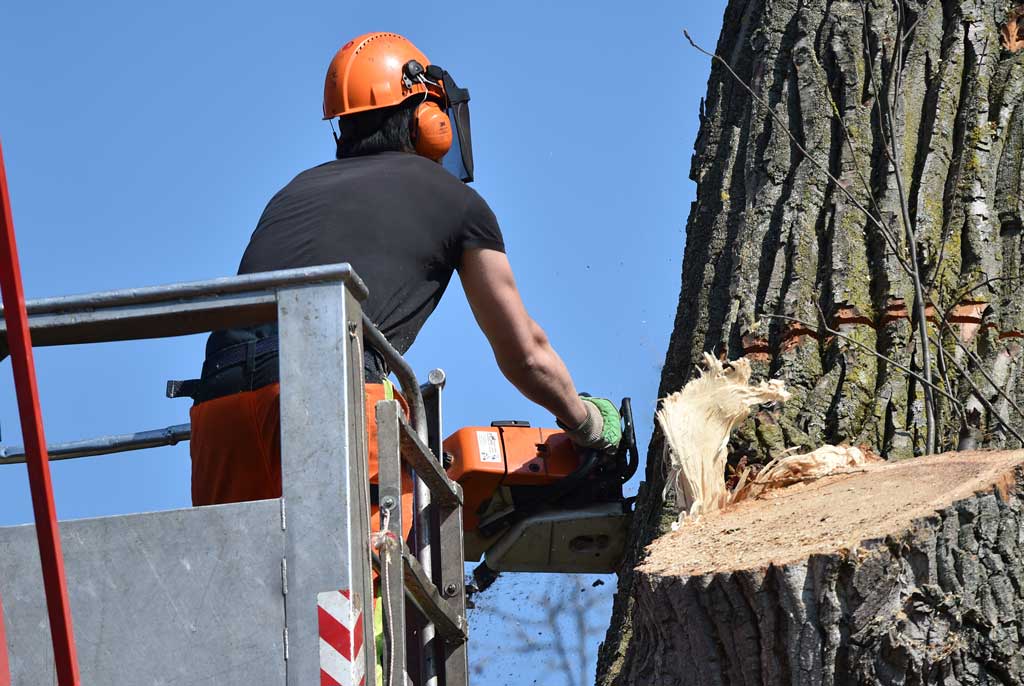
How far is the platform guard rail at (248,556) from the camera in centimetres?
225

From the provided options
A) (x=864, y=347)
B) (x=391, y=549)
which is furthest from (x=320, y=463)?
(x=864, y=347)

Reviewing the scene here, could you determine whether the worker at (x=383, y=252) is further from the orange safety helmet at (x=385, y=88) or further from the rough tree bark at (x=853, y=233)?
the rough tree bark at (x=853, y=233)

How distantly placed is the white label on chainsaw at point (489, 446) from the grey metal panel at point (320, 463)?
207 cm

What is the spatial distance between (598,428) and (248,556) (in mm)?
2285

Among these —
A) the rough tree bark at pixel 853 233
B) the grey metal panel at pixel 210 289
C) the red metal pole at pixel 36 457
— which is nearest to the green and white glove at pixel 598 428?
the rough tree bark at pixel 853 233

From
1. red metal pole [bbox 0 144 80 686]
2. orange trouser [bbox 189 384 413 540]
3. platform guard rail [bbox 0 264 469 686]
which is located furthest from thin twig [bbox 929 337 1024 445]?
red metal pole [bbox 0 144 80 686]

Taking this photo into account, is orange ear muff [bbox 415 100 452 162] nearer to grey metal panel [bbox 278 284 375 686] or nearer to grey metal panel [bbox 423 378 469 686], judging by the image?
grey metal panel [bbox 423 378 469 686]

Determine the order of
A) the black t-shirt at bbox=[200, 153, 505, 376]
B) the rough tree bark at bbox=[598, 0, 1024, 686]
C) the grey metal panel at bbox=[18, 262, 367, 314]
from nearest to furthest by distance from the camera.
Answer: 1. the grey metal panel at bbox=[18, 262, 367, 314]
2. the black t-shirt at bbox=[200, 153, 505, 376]
3. the rough tree bark at bbox=[598, 0, 1024, 686]

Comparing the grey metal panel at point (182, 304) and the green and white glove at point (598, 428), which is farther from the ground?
the grey metal panel at point (182, 304)

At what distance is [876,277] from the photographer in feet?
14.0

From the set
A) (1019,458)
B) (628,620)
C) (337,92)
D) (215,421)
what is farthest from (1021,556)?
(337,92)

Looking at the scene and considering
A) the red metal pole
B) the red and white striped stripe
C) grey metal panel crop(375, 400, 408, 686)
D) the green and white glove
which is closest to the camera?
the red metal pole

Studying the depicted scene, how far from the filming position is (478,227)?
3.74 metres

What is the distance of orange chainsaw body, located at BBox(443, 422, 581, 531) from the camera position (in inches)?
177
